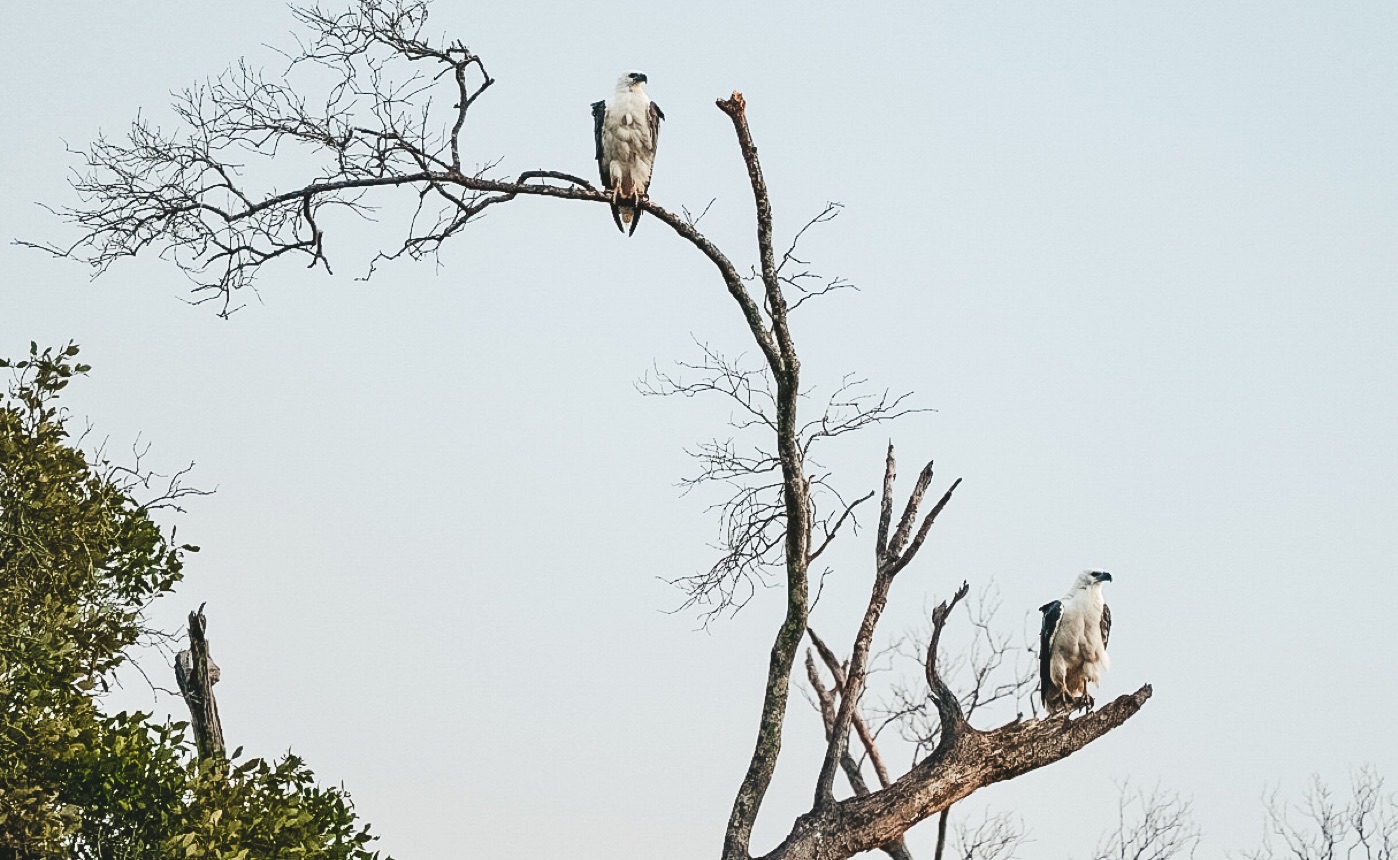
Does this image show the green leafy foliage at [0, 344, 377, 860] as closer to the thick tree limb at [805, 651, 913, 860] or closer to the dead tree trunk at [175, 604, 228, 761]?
the dead tree trunk at [175, 604, 228, 761]

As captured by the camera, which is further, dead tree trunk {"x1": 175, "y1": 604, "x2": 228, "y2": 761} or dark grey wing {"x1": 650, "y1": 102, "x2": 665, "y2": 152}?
dark grey wing {"x1": 650, "y1": 102, "x2": 665, "y2": 152}

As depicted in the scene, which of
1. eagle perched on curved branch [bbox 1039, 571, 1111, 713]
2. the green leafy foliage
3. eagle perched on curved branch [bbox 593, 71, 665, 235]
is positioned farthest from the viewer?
eagle perched on curved branch [bbox 1039, 571, 1111, 713]

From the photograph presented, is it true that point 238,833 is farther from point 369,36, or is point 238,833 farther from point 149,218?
point 369,36

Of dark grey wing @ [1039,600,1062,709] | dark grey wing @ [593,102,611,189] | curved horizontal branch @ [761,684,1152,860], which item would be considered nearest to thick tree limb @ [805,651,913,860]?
dark grey wing @ [1039,600,1062,709]

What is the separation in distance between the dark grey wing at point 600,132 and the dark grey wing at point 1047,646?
4.19 m

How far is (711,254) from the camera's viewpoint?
7805 mm

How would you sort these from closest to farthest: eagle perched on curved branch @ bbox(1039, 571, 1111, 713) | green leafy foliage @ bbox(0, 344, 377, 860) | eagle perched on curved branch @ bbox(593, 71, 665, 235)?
green leafy foliage @ bbox(0, 344, 377, 860), eagle perched on curved branch @ bbox(593, 71, 665, 235), eagle perched on curved branch @ bbox(1039, 571, 1111, 713)

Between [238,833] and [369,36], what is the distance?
12.8 feet

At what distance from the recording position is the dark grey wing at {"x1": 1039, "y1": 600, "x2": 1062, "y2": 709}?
33.3 feet

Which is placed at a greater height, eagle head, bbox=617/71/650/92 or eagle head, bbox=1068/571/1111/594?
eagle head, bbox=617/71/650/92

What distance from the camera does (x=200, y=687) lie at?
7473 mm

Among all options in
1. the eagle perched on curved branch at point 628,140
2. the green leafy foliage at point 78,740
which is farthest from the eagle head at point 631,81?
the green leafy foliage at point 78,740

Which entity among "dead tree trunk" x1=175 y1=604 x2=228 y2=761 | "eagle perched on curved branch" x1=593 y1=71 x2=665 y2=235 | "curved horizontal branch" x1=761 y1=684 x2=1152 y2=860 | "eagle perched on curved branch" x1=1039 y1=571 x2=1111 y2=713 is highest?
"eagle perched on curved branch" x1=593 y1=71 x2=665 y2=235

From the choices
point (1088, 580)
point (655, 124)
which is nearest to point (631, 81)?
point (655, 124)
